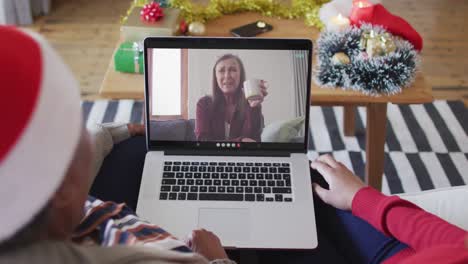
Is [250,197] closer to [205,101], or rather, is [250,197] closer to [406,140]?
[205,101]

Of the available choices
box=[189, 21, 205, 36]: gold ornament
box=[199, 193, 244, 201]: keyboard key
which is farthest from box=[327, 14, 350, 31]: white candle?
box=[199, 193, 244, 201]: keyboard key

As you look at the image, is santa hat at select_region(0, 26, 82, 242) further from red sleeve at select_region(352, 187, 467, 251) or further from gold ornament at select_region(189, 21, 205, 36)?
gold ornament at select_region(189, 21, 205, 36)

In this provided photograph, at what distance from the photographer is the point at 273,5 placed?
5.96ft

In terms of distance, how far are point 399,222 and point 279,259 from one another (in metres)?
0.23

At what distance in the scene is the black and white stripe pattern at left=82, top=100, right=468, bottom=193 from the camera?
6.63ft

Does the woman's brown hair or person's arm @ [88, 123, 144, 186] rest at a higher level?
the woman's brown hair

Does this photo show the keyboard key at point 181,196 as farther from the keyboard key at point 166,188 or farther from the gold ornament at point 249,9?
the gold ornament at point 249,9

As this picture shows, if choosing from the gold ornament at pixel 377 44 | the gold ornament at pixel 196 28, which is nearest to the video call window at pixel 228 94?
the gold ornament at pixel 377 44

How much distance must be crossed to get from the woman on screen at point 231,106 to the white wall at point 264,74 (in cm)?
1

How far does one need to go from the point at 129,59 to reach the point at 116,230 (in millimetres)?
677

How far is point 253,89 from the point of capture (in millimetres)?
1191

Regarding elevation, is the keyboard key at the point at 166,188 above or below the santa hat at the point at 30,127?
below

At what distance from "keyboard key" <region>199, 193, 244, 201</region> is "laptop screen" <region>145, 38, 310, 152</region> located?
0.12 m

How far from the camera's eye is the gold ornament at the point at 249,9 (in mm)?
1734
